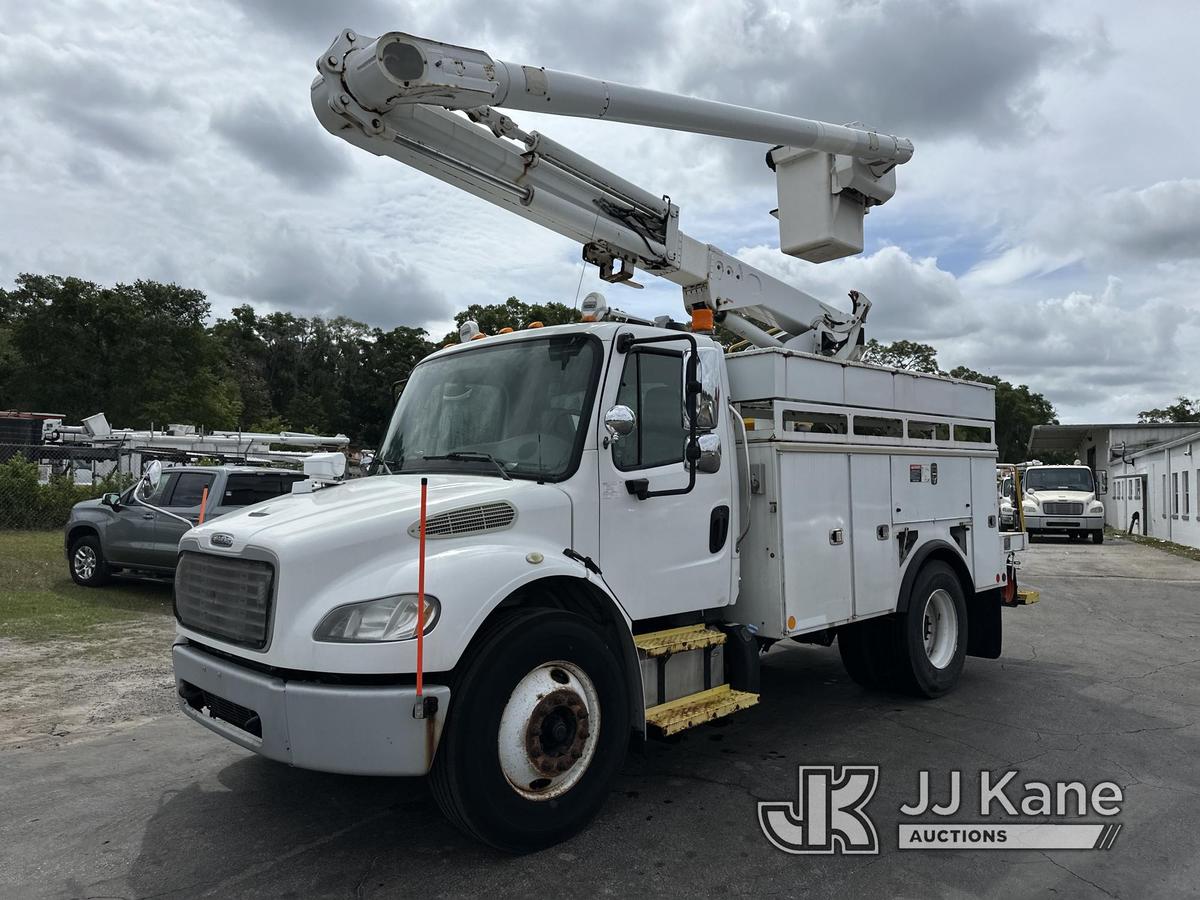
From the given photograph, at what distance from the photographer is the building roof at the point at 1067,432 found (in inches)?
1421

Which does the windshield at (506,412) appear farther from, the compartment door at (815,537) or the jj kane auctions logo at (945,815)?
the jj kane auctions logo at (945,815)

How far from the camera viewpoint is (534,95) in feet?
16.0

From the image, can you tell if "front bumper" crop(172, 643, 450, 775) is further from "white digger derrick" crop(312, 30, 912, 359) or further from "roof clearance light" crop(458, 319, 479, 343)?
"white digger derrick" crop(312, 30, 912, 359)

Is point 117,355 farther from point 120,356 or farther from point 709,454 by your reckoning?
point 709,454

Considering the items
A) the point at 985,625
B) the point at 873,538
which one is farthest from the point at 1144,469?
the point at 873,538

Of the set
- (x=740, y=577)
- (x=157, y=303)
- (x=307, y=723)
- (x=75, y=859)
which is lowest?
(x=75, y=859)

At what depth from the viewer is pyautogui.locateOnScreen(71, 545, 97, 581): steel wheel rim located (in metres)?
11.9

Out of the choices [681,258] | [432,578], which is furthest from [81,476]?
Result: [432,578]

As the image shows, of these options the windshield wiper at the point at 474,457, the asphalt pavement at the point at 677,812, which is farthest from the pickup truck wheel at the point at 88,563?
the windshield wiper at the point at 474,457

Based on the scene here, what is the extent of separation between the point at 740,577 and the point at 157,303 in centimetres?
4563

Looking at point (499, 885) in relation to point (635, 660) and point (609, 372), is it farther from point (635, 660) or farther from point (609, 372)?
point (609, 372)

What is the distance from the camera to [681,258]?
6402 millimetres

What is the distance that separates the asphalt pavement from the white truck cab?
19193 mm

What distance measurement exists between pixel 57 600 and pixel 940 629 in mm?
10387
